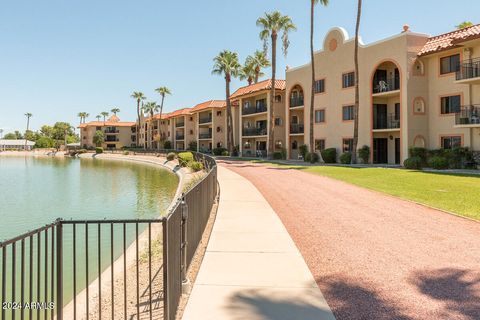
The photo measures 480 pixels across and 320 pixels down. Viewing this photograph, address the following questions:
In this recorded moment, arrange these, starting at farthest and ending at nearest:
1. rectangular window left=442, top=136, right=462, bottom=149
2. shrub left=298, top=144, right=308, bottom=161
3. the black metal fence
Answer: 1. shrub left=298, top=144, right=308, bottom=161
2. rectangular window left=442, top=136, right=462, bottom=149
3. the black metal fence

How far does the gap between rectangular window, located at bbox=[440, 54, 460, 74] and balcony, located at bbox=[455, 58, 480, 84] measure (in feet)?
3.73

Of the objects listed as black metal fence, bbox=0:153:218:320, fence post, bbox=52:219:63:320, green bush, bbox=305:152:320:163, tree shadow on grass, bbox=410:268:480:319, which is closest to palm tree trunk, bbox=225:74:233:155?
green bush, bbox=305:152:320:163

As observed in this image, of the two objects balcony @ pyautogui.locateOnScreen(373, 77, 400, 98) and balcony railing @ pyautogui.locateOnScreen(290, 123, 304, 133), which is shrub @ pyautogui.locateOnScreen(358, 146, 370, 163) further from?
balcony railing @ pyautogui.locateOnScreen(290, 123, 304, 133)

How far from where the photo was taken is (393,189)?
64.3 ft

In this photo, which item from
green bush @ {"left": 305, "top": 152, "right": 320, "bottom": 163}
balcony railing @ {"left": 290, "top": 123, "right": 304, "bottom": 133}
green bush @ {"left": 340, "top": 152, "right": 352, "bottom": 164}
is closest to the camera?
green bush @ {"left": 340, "top": 152, "right": 352, "bottom": 164}

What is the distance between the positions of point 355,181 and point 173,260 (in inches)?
767

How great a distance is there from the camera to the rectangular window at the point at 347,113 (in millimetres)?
41438

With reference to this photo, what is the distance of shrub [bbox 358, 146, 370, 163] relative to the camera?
38844 mm

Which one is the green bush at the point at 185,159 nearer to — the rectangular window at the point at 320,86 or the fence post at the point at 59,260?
the rectangular window at the point at 320,86

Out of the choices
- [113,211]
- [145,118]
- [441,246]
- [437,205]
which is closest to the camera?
[441,246]

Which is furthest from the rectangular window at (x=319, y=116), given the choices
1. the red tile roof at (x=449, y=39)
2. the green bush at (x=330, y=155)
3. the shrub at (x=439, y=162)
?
the shrub at (x=439, y=162)

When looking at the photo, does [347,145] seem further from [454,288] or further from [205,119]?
[205,119]

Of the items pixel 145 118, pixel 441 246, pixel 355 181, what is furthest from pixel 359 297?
pixel 145 118

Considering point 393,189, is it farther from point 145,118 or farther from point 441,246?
point 145,118
